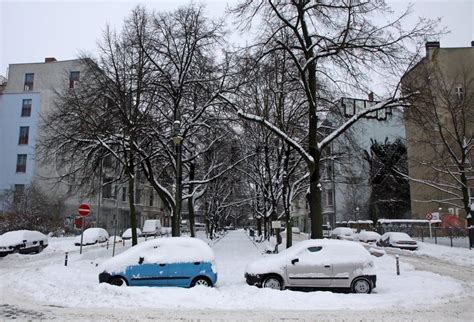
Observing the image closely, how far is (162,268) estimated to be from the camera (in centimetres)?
1270

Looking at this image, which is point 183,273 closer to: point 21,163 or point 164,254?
point 164,254

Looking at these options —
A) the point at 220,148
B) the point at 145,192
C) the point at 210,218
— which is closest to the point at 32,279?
the point at 220,148

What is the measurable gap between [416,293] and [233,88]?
1413cm

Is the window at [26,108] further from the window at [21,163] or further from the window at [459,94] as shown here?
the window at [459,94]

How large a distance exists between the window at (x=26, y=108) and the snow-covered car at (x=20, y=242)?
35.4 m

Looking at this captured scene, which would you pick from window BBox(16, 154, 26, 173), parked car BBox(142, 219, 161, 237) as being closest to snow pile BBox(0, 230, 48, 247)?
parked car BBox(142, 219, 161, 237)

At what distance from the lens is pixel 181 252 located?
13.0 m

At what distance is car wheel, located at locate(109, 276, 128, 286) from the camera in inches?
494

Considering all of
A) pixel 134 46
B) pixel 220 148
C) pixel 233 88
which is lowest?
pixel 220 148

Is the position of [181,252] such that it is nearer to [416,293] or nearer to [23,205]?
A: [416,293]

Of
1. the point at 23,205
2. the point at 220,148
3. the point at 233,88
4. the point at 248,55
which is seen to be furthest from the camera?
the point at 23,205

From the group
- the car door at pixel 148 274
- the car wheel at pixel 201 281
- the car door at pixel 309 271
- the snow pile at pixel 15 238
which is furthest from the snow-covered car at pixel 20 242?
the car door at pixel 309 271

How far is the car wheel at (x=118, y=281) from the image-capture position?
1254 cm

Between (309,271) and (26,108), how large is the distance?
5661 centimetres
